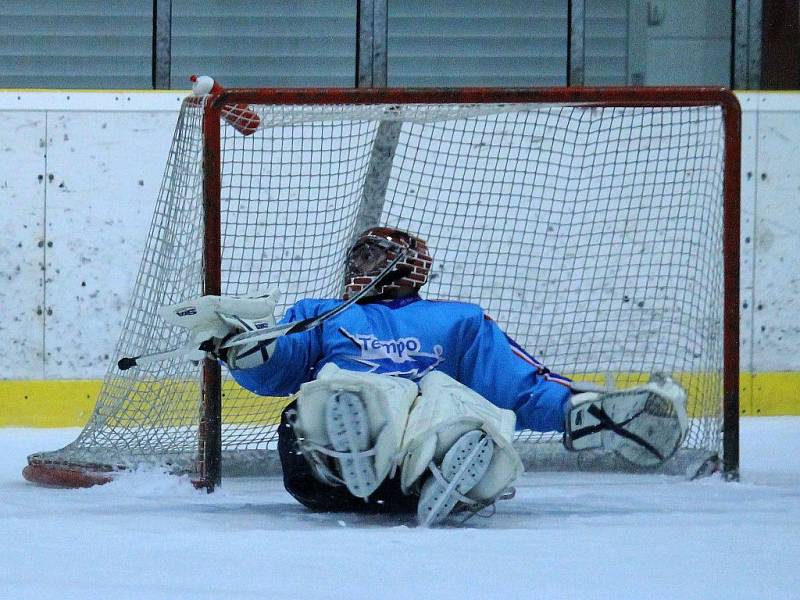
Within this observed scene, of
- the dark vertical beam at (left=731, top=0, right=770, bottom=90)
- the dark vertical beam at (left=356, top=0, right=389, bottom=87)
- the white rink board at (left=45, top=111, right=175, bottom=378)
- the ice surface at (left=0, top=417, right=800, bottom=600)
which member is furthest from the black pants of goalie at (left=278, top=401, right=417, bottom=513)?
the dark vertical beam at (left=731, top=0, right=770, bottom=90)

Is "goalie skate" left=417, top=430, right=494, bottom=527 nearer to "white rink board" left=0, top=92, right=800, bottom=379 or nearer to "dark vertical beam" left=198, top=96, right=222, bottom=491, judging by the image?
"dark vertical beam" left=198, top=96, right=222, bottom=491

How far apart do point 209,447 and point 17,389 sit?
1.74 meters

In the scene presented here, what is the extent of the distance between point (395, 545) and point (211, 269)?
3.63 feet

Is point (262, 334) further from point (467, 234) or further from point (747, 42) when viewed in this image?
point (747, 42)

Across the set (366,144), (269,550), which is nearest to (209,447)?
(269,550)

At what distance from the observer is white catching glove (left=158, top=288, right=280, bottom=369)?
2.60m

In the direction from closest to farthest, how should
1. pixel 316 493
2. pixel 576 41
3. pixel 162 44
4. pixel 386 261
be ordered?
pixel 316 493
pixel 386 261
pixel 162 44
pixel 576 41

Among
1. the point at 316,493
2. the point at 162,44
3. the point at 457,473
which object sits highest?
→ the point at 162,44

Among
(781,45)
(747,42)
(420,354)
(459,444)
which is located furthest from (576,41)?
(459,444)

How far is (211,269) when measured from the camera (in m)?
3.09

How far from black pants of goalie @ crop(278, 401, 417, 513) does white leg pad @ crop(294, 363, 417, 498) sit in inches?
9.2

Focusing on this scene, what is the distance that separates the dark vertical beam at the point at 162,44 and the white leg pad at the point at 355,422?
3.28 m

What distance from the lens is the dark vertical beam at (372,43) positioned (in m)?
5.39

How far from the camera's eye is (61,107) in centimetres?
459
